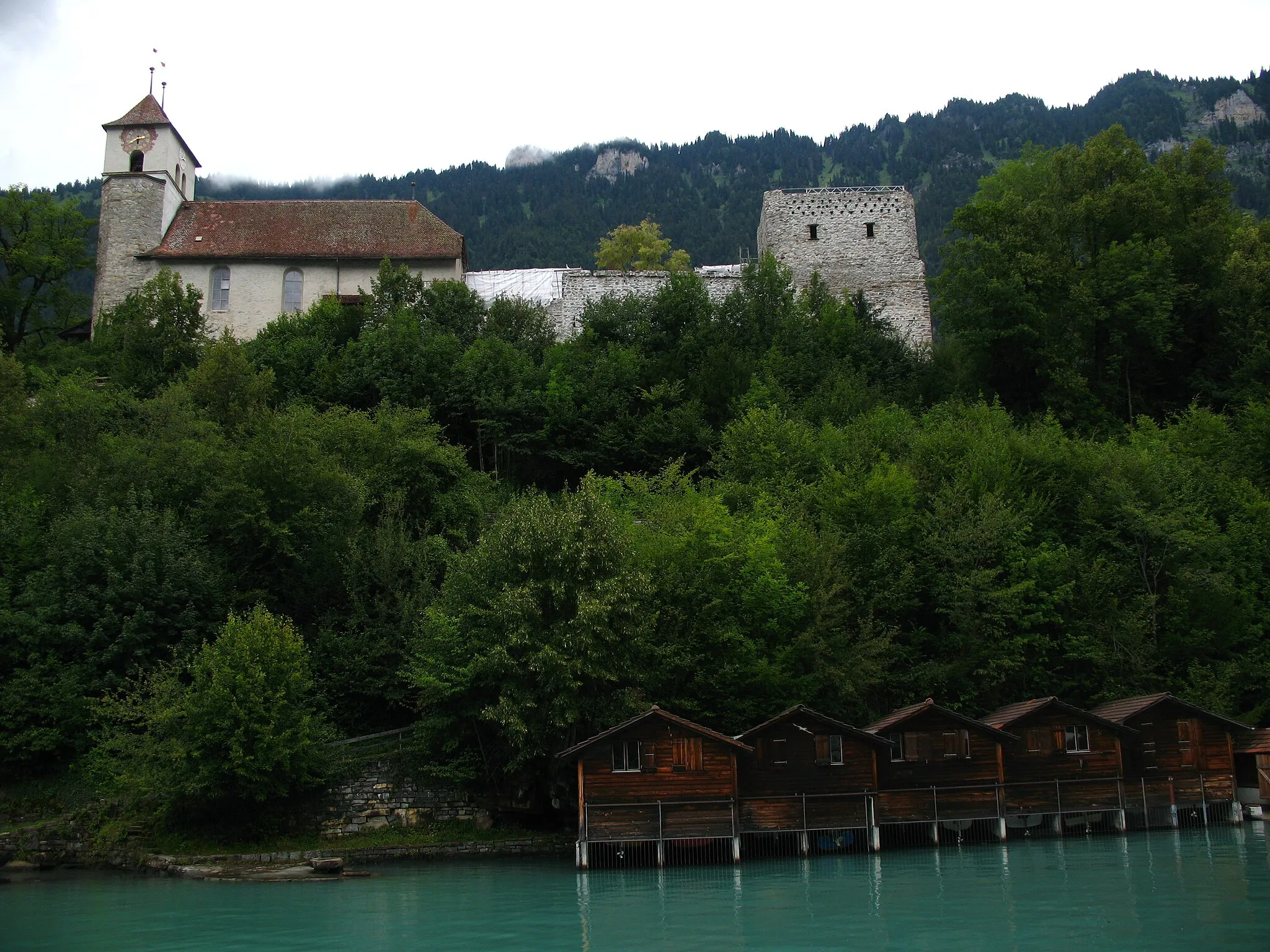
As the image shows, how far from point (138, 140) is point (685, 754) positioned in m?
47.5

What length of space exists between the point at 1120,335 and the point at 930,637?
70.5 feet

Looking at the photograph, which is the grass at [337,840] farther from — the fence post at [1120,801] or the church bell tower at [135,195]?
the church bell tower at [135,195]

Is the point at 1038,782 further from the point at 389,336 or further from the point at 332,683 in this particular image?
the point at 389,336

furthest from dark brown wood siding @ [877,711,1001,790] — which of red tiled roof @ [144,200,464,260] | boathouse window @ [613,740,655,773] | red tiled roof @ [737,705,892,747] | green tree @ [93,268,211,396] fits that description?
red tiled roof @ [144,200,464,260]

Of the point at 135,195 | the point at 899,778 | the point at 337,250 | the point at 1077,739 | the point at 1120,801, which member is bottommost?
the point at 1120,801

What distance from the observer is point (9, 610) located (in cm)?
3256

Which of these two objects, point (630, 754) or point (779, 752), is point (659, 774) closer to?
point (630, 754)

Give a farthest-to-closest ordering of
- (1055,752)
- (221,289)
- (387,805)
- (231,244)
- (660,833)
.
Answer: (231,244) < (221,289) < (1055,752) < (387,805) < (660,833)

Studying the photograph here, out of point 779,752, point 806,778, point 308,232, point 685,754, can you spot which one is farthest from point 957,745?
point 308,232

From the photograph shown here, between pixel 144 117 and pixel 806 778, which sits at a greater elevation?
pixel 144 117

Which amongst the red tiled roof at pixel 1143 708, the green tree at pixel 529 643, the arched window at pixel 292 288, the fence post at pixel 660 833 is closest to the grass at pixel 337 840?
the green tree at pixel 529 643

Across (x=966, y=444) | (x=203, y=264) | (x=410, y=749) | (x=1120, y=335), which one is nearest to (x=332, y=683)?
(x=410, y=749)

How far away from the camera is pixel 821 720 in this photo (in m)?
29.6

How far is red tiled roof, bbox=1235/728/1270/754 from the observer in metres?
32.7
